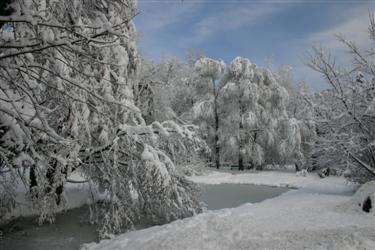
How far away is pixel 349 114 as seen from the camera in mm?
8797

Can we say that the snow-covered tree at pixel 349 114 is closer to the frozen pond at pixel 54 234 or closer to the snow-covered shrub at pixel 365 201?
the snow-covered shrub at pixel 365 201

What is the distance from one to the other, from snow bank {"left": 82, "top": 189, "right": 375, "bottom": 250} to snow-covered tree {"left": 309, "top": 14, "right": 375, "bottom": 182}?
2768 millimetres

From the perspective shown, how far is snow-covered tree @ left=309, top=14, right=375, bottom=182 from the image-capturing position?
8.66m

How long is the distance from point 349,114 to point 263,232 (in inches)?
199

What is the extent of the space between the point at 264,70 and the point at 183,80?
6232 mm

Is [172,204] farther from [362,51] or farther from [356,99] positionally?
[362,51]

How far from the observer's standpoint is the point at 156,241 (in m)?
5.12

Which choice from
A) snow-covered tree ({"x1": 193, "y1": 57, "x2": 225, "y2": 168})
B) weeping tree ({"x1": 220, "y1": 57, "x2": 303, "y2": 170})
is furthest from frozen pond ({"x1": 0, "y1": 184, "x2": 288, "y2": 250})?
snow-covered tree ({"x1": 193, "y1": 57, "x2": 225, "y2": 168})

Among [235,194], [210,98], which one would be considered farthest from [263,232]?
[210,98]

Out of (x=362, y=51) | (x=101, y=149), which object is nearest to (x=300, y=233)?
(x=101, y=149)

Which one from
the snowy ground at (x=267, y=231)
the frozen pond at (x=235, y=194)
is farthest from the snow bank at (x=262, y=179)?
the snowy ground at (x=267, y=231)

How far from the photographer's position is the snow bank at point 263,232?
4.52 meters

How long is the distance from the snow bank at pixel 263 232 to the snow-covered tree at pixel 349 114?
2.77 metres

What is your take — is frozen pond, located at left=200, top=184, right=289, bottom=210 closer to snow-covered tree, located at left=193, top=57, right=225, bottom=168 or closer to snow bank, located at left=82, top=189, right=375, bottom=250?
snow bank, located at left=82, top=189, right=375, bottom=250
